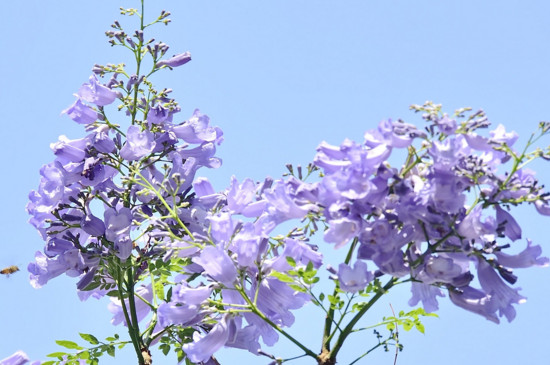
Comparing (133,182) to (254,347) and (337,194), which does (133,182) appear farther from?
(337,194)

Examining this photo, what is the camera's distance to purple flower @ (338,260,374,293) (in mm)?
2885

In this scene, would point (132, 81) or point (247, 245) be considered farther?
point (132, 81)

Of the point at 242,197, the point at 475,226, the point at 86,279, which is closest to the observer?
the point at 475,226

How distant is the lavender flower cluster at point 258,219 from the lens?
112 inches

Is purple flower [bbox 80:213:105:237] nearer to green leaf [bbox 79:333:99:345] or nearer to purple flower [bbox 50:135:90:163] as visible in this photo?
purple flower [bbox 50:135:90:163]

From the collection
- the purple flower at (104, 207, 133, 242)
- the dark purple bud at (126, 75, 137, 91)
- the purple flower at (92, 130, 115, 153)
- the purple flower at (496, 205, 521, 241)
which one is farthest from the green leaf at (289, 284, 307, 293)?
the dark purple bud at (126, 75, 137, 91)

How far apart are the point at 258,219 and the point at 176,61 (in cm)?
127

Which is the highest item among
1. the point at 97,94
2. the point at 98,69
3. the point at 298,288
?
the point at 98,69

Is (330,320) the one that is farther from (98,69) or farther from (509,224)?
(98,69)

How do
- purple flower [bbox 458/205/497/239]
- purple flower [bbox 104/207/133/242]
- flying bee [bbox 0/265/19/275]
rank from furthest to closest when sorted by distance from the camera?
flying bee [bbox 0/265/19/275] < purple flower [bbox 104/207/133/242] < purple flower [bbox 458/205/497/239]

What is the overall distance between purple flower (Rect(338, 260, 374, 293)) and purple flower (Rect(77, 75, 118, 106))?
174cm

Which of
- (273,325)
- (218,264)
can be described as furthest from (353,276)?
(218,264)

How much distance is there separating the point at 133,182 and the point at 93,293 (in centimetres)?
96

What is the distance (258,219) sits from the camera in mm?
3346
